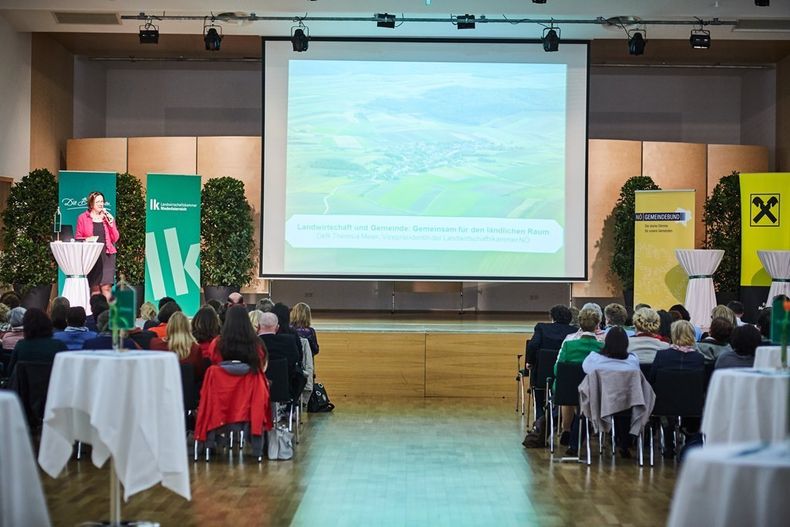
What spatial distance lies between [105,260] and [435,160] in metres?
4.85

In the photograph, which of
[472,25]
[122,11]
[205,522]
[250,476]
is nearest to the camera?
[205,522]

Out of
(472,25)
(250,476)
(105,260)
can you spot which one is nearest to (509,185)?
(472,25)

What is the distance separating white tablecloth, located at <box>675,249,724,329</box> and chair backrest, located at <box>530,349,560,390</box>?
5484 millimetres

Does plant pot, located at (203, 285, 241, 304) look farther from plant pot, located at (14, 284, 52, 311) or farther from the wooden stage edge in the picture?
the wooden stage edge

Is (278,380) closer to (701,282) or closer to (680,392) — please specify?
(680,392)

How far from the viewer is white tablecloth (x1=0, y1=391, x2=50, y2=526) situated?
3.85m

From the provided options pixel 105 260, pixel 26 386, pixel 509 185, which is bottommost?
pixel 26 386

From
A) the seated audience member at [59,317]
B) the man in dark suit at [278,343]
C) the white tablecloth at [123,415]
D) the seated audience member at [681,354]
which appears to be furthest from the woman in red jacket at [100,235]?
the white tablecloth at [123,415]

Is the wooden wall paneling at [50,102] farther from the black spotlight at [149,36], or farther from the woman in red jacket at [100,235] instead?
the black spotlight at [149,36]

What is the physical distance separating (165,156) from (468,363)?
6793 millimetres

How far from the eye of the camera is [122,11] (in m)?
14.1

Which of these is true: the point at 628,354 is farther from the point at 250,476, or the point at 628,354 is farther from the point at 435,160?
the point at 435,160

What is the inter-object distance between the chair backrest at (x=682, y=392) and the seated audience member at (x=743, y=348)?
1.12 feet

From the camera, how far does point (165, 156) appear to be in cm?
1569
